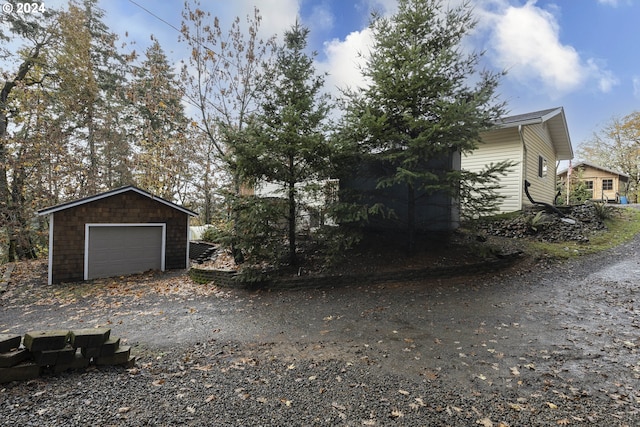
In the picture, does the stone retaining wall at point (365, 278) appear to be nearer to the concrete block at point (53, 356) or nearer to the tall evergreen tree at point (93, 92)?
the concrete block at point (53, 356)

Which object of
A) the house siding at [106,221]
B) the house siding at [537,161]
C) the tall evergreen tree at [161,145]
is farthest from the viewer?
the tall evergreen tree at [161,145]

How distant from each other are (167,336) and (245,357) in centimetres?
164

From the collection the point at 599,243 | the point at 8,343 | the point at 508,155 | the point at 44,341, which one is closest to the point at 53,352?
the point at 44,341

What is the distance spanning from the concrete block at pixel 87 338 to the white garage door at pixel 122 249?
28.3 feet

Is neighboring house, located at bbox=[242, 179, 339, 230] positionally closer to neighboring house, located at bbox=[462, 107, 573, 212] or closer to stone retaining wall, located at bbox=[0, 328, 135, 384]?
stone retaining wall, located at bbox=[0, 328, 135, 384]

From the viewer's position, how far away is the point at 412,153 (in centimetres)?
679

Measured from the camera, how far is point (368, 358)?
369cm

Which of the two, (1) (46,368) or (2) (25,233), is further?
(2) (25,233)

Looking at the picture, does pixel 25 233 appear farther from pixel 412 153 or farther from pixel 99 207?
pixel 412 153

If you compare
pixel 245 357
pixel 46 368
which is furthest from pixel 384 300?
pixel 46 368

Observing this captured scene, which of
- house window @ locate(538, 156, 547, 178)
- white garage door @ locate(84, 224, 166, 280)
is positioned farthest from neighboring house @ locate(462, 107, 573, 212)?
white garage door @ locate(84, 224, 166, 280)

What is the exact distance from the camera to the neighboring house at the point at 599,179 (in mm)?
26008

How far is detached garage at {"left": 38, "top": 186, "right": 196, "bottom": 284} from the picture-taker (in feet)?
31.8

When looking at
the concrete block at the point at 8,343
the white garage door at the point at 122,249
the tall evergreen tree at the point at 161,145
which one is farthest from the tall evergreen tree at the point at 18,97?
the concrete block at the point at 8,343
